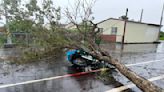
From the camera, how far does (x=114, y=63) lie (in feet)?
18.2

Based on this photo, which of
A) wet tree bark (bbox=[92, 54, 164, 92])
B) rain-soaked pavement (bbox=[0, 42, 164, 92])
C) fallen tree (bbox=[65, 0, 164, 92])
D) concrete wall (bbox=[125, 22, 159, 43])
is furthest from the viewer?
concrete wall (bbox=[125, 22, 159, 43])

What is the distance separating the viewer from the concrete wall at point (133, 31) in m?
21.2

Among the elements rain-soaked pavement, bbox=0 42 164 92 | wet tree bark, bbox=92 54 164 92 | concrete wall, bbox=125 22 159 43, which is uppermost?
concrete wall, bbox=125 22 159 43

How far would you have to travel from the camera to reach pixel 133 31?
22.0 m

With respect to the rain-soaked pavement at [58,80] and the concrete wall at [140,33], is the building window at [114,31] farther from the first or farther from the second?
the rain-soaked pavement at [58,80]

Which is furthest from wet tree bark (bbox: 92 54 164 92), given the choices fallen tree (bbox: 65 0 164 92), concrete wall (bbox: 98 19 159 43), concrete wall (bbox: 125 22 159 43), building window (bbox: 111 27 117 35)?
concrete wall (bbox: 125 22 159 43)

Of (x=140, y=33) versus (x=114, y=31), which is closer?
(x=114, y=31)

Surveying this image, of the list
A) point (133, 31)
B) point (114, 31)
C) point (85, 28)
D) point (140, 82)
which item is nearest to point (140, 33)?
point (133, 31)

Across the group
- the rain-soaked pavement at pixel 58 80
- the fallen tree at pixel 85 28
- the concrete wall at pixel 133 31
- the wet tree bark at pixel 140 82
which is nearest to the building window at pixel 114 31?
the concrete wall at pixel 133 31

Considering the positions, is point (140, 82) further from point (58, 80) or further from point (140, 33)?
point (140, 33)

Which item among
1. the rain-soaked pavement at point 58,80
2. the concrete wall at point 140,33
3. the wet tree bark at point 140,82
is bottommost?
the rain-soaked pavement at point 58,80

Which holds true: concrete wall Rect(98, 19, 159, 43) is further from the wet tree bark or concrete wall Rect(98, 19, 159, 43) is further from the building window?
the wet tree bark

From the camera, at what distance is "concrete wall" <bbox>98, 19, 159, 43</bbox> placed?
21.2 meters

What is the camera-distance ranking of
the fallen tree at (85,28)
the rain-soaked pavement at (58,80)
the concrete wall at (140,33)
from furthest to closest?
the concrete wall at (140,33) → the fallen tree at (85,28) → the rain-soaked pavement at (58,80)
